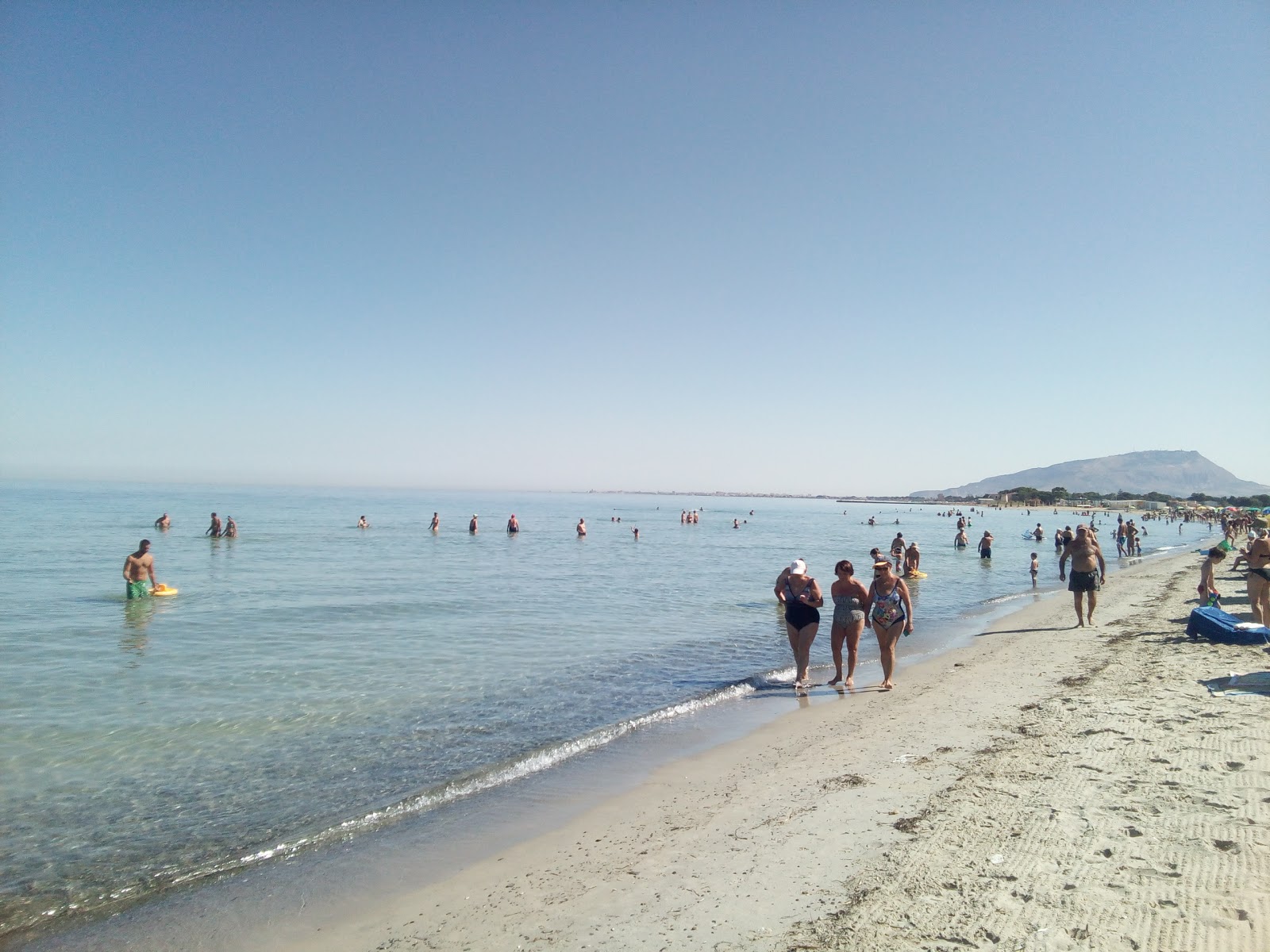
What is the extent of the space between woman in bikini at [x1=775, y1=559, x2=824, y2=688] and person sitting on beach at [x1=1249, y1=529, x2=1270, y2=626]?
835 centimetres

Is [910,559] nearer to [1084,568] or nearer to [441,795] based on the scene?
[1084,568]

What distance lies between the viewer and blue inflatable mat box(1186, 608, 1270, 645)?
10.0 metres

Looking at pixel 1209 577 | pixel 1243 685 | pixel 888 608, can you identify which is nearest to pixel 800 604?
pixel 888 608

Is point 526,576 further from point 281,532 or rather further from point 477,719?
point 281,532

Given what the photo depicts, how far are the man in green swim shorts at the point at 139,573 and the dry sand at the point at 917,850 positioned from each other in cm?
1654

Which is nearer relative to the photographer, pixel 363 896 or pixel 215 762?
pixel 363 896

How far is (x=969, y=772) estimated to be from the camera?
18.9 ft

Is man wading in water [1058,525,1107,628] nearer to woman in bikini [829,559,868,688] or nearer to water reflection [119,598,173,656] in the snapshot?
woman in bikini [829,559,868,688]

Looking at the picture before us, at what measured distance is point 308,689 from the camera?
9969mm

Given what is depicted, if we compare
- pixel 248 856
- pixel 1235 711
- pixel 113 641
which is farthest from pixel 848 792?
pixel 113 641

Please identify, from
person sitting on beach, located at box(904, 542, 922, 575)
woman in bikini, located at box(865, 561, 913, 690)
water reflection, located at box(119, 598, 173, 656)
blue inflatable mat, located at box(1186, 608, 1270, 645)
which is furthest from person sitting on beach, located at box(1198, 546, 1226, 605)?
water reflection, located at box(119, 598, 173, 656)

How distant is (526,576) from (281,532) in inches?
1079

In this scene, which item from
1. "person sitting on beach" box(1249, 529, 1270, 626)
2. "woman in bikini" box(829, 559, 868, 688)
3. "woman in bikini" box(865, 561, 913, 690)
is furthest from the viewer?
"person sitting on beach" box(1249, 529, 1270, 626)

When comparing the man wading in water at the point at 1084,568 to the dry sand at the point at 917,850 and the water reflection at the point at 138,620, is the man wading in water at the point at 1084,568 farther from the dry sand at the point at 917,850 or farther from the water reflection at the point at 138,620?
the water reflection at the point at 138,620
